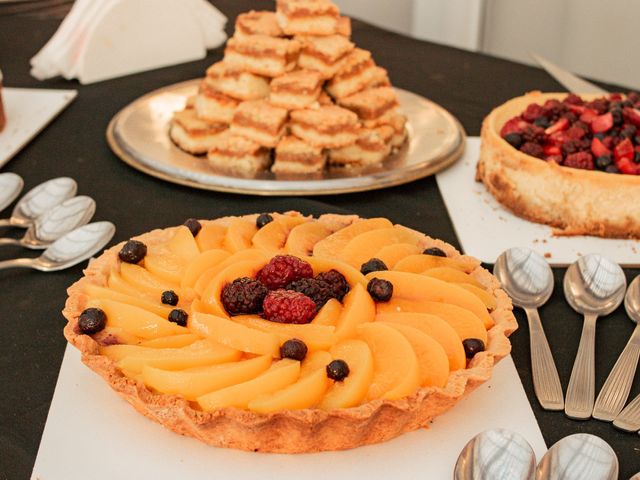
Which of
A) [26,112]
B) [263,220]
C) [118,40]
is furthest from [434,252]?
[118,40]

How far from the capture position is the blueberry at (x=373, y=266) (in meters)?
1.56

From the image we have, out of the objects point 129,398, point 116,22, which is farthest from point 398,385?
point 116,22

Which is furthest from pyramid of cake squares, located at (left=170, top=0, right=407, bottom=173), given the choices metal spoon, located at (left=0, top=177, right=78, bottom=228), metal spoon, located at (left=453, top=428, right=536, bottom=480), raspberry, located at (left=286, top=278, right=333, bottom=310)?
metal spoon, located at (left=453, top=428, right=536, bottom=480)

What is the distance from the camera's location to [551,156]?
219 cm

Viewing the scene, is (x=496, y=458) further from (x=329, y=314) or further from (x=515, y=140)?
(x=515, y=140)

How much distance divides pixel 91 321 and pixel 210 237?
14.8 inches

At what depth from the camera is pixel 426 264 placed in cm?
161

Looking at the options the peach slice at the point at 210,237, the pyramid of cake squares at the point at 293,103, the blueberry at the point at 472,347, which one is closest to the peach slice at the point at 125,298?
the peach slice at the point at 210,237

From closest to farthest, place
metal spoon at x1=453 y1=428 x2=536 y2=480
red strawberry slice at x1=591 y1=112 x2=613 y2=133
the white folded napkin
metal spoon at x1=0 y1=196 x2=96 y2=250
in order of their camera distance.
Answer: metal spoon at x1=453 y1=428 x2=536 y2=480
metal spoon at x1=0 y1=196 x2=96 y2=250
red strawberry slice at x1=591 y1=112 x2=613 y2=133
the white folded napkin

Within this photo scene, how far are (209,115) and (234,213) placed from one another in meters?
0.43

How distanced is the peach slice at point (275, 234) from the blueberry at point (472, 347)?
46 centimetres

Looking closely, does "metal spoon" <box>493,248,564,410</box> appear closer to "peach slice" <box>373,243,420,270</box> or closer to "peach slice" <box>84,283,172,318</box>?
"peach slice" <box>373,243,420,270</box>

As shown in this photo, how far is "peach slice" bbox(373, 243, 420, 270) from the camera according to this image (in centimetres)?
163

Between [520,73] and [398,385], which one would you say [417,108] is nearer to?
[520,73]
